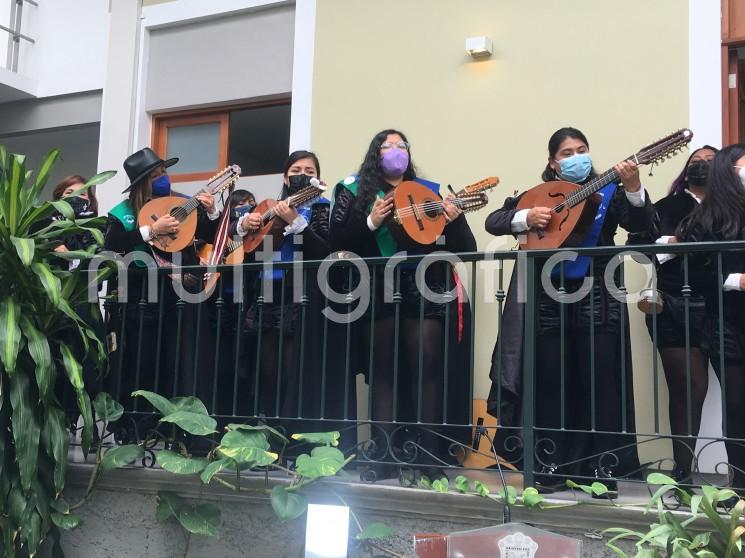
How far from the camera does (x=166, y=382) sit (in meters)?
5.08

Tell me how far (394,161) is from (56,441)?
2.15 m

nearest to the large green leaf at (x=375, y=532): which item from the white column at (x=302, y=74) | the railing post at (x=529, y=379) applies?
the railing post at (x=529, y=379)

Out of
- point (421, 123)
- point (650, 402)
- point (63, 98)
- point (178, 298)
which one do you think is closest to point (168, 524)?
point (178, 298)

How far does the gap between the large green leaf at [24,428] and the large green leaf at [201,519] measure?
75 cm

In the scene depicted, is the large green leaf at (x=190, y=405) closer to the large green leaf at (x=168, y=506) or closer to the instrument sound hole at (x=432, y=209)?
the large green leaf at (x=168, y=506)

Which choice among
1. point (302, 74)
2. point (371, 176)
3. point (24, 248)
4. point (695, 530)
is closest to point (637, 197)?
point (371, 176)

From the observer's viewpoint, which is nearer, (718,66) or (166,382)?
(166,382)

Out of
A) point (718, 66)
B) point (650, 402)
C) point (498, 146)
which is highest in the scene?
point (718, 66)

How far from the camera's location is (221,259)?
509cm

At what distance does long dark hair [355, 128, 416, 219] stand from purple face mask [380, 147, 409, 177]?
35 millimetres

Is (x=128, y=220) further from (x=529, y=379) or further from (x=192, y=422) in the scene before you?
(x=529, y=379)

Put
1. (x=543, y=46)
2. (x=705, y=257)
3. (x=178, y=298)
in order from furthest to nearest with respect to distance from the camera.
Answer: (x=543, y=46) < (x=178, y=298) < (x=705, y=257)

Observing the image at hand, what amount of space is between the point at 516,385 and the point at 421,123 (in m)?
2.48

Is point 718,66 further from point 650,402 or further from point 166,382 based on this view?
point 166,382
